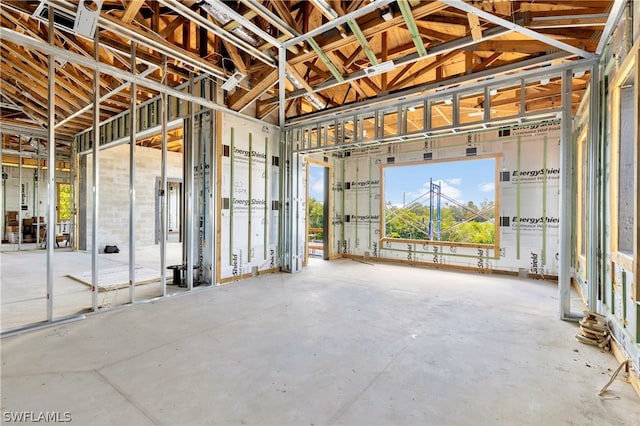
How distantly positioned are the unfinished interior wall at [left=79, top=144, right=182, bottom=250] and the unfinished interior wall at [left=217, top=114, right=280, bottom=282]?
5879 mm

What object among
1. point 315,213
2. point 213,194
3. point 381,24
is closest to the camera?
point 381,24

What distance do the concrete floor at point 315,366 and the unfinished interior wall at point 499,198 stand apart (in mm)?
2236

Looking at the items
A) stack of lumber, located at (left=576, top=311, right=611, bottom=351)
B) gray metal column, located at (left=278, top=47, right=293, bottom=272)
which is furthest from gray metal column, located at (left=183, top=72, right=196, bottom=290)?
stack of lumber, located at (left=576, top=311, right=611, bottom=351)

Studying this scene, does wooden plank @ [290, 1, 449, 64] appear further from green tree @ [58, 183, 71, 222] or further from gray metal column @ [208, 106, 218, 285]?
green tree @ [58, 183, 71, 222]

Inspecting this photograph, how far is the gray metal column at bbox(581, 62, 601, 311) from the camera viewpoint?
3164 millimetres

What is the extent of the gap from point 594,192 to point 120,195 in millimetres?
10967

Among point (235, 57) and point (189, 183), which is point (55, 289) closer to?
point (189, 183)

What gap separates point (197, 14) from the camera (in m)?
3.61

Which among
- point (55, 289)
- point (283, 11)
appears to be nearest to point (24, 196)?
→ point (55, 289)

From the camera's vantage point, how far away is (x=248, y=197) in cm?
563

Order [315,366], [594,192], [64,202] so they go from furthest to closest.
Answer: [64,202] → [594,192] → [315,366]

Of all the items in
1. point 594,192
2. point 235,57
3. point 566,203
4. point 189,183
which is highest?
point 235,57

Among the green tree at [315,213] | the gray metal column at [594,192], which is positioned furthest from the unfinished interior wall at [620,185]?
the green tree at [315,213]

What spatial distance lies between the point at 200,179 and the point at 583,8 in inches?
217
